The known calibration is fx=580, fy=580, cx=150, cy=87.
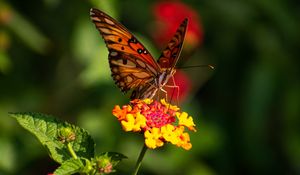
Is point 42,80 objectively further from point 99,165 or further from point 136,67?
point 99,165

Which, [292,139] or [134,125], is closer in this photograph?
[134,125]

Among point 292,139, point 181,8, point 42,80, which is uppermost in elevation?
point 181,8

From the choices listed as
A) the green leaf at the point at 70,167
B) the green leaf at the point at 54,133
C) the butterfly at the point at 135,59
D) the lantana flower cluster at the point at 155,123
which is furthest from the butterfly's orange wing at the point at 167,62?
the green leaf at the point at 70,167

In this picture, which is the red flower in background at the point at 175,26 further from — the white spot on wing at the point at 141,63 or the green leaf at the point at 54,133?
the green leaf at the point at 54,133

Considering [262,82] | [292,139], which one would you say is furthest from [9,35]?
[292,139]

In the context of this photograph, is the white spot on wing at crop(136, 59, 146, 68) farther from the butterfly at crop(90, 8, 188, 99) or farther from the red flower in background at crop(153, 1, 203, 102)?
the red flower in background at crop(153, 1, 203, 102)

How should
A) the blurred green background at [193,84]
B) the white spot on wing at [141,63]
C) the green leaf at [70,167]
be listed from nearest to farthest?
the green leaf at [70,167], the white spot on wing at [141,63], the blurred green background at [193,84]
